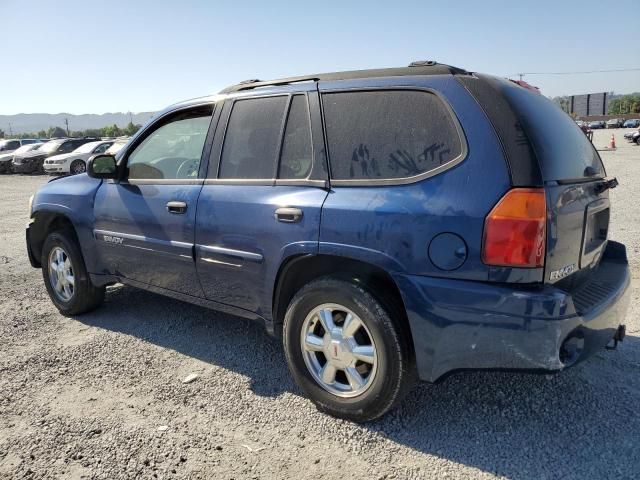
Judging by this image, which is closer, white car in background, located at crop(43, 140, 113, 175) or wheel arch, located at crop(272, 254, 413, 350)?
wheel arch, located at crop(272, 254, 413, 350)

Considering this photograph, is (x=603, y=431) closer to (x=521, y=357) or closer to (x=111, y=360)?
(x=521, y=357)

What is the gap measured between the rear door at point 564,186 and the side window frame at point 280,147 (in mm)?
1021

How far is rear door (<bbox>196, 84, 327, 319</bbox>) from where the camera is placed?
289 centimetres

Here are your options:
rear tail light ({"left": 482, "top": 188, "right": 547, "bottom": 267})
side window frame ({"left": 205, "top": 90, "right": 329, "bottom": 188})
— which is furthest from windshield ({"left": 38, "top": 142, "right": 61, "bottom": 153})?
rear tail light ({"left": 482, "top": 188, "right": 547, "bottom": 267})

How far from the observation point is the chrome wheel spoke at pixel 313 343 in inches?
113

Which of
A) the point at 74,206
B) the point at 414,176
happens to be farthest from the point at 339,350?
the point at 74,206

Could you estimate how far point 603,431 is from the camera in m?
2.66

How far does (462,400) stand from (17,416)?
2.67m

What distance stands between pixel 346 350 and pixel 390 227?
75 centimetres

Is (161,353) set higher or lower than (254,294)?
lower

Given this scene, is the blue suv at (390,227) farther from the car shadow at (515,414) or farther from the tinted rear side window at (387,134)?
the car shadow at (515,414)

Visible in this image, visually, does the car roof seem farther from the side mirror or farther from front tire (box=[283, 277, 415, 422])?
front tire (box=[283, 277, 415, 422])

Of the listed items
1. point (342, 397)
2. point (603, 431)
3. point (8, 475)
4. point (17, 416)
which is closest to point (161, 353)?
point (17, 416)

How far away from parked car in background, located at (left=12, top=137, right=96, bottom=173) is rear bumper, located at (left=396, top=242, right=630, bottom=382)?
26313 millimetres
